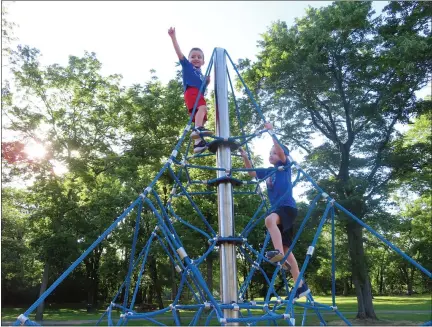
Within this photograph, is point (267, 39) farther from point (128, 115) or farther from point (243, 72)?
point (128, 115)

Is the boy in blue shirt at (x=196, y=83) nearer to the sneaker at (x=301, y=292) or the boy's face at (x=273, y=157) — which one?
the boy's face at (x=273, y=157)

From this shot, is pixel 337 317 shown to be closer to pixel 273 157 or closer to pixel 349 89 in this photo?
pixel 349 89

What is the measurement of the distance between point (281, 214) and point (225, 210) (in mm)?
633

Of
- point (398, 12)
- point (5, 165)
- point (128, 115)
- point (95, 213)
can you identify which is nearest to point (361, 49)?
point (398, 12)

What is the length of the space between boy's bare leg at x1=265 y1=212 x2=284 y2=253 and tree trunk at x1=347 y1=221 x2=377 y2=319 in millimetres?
11811

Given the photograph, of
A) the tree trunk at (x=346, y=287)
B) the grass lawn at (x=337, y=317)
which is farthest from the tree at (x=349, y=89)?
the tree trunk at (x=346, y=287)

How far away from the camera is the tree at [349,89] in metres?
13.6

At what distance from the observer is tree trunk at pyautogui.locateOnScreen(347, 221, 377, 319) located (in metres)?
14.5

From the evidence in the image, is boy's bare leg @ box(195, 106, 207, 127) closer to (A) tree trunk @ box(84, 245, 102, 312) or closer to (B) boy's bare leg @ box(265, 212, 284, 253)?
(B) boy's bare leg @ box(265, 212, 284, 253)

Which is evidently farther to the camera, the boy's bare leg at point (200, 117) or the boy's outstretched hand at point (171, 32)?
the boy's bare leg at point (200, 117)

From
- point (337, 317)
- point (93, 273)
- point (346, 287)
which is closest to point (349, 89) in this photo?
point (337, 317)

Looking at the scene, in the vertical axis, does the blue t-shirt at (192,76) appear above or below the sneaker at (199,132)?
above

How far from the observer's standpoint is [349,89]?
49.4 feet

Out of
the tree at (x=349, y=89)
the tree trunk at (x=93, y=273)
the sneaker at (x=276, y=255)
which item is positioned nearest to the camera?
the sneaker at (x=276, y=255)
